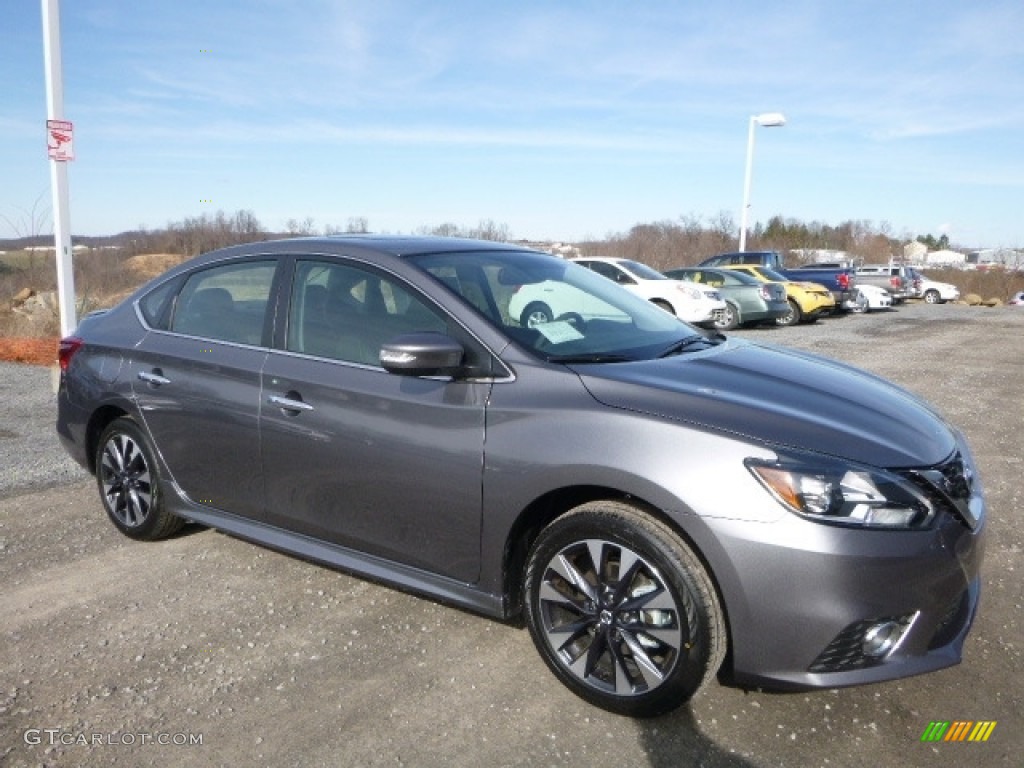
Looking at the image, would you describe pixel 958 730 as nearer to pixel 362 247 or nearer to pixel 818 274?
pixel 362 247

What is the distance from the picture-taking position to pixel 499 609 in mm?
3143

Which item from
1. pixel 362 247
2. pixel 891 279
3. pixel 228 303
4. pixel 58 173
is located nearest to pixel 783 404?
pixel 362 247

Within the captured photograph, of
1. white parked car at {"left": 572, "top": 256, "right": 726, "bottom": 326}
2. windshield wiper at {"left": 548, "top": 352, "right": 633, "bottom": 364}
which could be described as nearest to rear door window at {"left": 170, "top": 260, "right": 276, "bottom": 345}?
windshield wiper at {"left": 548, "top": 352, "right": 633, "bottom": 364}

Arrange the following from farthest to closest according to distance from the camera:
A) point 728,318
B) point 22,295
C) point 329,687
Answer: point 728,318
point 22,295
point 329,687

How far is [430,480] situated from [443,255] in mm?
1097

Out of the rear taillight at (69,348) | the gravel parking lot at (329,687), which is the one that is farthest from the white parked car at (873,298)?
the rear taillight at (69,348)

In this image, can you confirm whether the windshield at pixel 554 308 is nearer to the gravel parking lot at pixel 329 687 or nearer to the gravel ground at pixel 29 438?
the gravel parking lot at pixel 329 687

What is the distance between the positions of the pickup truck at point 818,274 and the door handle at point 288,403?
22.0m

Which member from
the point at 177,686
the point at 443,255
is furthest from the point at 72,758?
the point at 443,255

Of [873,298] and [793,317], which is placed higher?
[873,298]

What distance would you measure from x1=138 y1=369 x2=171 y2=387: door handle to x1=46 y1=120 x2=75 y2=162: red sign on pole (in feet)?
18.0

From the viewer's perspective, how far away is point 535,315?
11.5ft

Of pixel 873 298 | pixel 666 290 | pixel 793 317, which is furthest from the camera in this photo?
pixel 873 298

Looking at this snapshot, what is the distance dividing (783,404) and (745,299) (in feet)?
55.0
